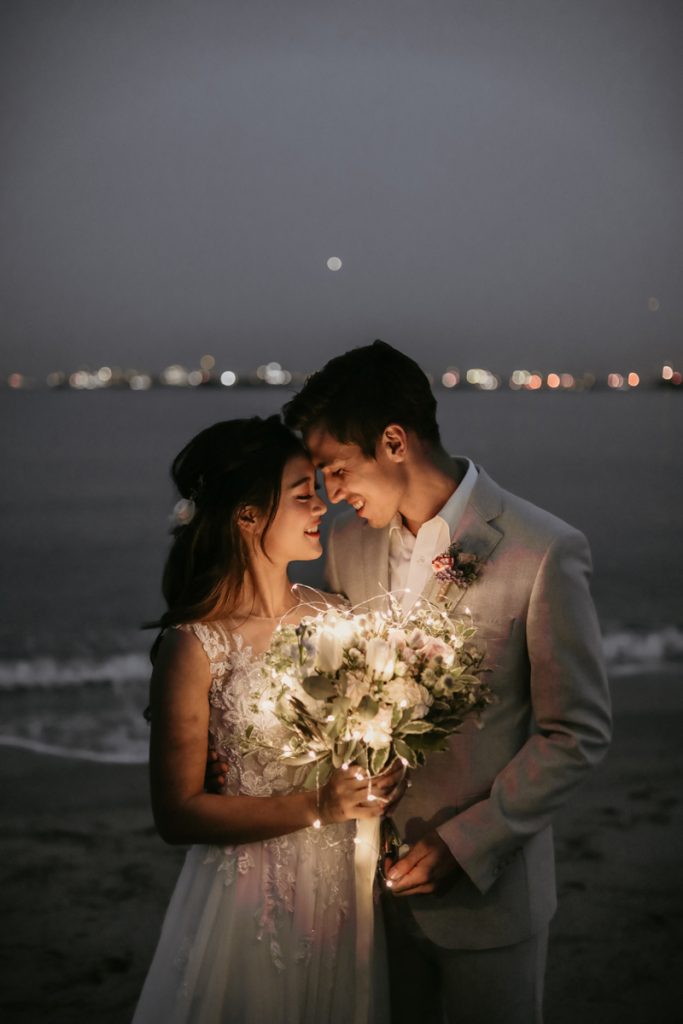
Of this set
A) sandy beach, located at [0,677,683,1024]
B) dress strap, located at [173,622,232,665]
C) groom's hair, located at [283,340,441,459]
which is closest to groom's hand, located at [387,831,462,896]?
dress strap, located at [173,622,232,665]

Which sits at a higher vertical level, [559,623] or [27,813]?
[559,623]

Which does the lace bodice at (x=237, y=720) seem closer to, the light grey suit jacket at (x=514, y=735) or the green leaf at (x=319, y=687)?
the light grey suit jacket at (x=514, y=735)

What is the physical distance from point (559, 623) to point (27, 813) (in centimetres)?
556

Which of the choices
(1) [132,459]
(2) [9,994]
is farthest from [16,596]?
(1) [132,459]

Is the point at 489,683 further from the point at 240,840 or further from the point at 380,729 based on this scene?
the point at 240,840

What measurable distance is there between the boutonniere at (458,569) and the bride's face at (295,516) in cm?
45

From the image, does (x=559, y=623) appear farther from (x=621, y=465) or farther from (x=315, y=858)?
(x=621, y=465)

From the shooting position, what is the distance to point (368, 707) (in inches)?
94.3

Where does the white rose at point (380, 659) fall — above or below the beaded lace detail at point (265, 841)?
above

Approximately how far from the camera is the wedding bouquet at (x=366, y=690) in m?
2.44

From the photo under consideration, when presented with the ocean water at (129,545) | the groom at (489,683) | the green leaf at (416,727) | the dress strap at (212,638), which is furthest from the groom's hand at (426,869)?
the ocean water at (129,545)

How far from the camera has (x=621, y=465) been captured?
1351 inches

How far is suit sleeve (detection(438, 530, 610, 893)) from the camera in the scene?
2.74 metres

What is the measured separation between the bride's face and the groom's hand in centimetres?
91
